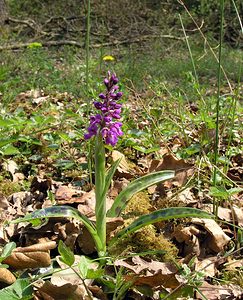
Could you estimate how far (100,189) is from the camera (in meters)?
1.79

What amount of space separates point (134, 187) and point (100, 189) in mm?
199

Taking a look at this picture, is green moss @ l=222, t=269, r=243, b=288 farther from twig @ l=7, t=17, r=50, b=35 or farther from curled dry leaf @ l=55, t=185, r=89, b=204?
twig @ l=7, t=17, r=50, b=35

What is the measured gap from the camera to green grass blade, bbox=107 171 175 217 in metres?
1.95

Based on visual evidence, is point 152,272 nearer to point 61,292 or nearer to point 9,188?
point 61,292

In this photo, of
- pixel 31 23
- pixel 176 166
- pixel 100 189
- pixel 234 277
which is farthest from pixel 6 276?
pixel 31 23

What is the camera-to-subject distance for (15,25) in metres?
9.05

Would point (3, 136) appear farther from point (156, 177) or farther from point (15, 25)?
point (15, 25)

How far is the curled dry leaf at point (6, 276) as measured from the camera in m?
1.73

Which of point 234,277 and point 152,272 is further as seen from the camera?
point 234,277

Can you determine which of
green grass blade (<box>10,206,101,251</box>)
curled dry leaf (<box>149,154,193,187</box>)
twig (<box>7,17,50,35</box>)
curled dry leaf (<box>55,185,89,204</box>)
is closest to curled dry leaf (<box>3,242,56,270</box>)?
green grass blade (<box>10,206,101,251</box>)

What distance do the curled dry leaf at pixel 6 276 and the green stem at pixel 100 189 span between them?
32 cm

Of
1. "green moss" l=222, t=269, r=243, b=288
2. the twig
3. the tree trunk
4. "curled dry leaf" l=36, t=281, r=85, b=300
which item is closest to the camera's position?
"curled dry leaf" l=36, t=281, r=85, b=300

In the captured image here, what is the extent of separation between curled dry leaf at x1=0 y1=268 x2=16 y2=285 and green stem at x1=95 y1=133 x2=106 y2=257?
1.03ft

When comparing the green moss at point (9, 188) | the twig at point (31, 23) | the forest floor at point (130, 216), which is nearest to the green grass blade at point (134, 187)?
the forest floor at point (130, 216)
